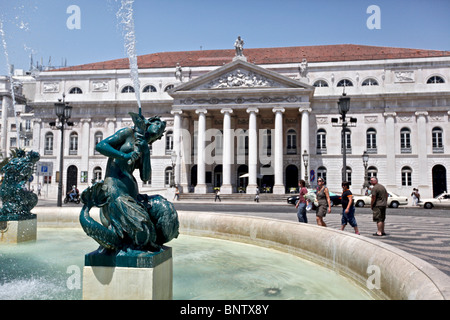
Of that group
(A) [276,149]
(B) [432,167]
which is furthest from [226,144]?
(B) [432,167]

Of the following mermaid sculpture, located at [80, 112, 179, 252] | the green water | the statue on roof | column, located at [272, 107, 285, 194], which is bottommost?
the green water

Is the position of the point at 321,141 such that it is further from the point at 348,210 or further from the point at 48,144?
the point at 48,144

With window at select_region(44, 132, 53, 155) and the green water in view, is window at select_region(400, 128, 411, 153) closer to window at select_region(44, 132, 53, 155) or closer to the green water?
the green water

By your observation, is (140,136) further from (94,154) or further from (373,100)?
(94,154)

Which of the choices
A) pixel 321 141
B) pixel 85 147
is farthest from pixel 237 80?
pixel 85 147

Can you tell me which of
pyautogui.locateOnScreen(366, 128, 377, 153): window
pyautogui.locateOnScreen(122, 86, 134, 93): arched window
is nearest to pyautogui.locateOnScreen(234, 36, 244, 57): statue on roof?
pyautogui.locateOnScreen(122, 86, 134, 93): arched window

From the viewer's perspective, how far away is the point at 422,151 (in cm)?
3903

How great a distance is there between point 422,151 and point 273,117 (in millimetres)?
16567

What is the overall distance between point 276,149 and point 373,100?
1259 cm

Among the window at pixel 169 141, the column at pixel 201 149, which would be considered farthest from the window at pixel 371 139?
the window at pixel 169 141

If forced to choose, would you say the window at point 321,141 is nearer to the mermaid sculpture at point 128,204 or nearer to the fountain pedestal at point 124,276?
the mermaid sculpture at point 128,204

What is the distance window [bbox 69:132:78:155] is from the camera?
149 ft

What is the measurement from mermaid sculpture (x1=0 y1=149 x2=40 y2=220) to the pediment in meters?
31.9

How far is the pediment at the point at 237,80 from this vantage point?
38.5 meters
